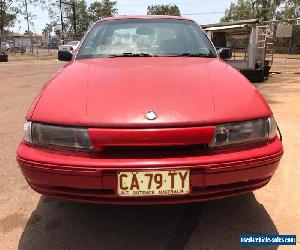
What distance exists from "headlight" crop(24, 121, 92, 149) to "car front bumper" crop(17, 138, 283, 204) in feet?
0.19

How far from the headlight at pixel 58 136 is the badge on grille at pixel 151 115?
0.39 metres

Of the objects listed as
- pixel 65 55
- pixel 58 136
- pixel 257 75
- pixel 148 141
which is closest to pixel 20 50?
pixel 257 75

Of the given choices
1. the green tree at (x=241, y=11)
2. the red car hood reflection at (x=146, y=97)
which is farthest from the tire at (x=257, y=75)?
the green tree at (x=241, y=11)

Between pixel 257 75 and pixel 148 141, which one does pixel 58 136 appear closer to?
pixel 148 141

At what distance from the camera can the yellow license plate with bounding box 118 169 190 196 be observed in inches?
95.3

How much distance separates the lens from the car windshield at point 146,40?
3.93 meters

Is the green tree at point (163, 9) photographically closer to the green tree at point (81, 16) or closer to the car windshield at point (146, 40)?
the green tree at point (81, 16)

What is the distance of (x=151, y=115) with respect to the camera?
2.55m

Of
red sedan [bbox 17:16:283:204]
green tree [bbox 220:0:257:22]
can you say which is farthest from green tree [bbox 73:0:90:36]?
red sedan [bbox 17:16:283:204]

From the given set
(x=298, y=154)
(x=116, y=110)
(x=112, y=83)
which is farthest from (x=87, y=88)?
(x=298, y=154)

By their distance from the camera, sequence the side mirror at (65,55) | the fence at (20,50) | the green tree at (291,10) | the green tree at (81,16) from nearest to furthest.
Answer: the side mirror at (65,55), the fence at (20,50), the green tree at (291,10), the green tree at (81,16)

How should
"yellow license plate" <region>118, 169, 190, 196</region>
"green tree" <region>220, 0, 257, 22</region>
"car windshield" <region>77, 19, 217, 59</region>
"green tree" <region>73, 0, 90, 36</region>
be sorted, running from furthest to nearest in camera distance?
"green tree" <region>73, 0, 90, 36</region>
"green tree" <region>220, 0, 257, 22</region>
"car windshield" <region>77, 19, 217, 59</region>
"yellow license plate" <region>118, 169, 190, 196</region>

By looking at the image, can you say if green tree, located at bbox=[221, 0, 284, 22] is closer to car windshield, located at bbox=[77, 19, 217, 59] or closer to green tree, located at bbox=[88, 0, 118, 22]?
green tree, located at bbox=[88, 0, 118, 22]

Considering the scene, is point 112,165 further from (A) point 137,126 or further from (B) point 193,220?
(B) point 193,220
